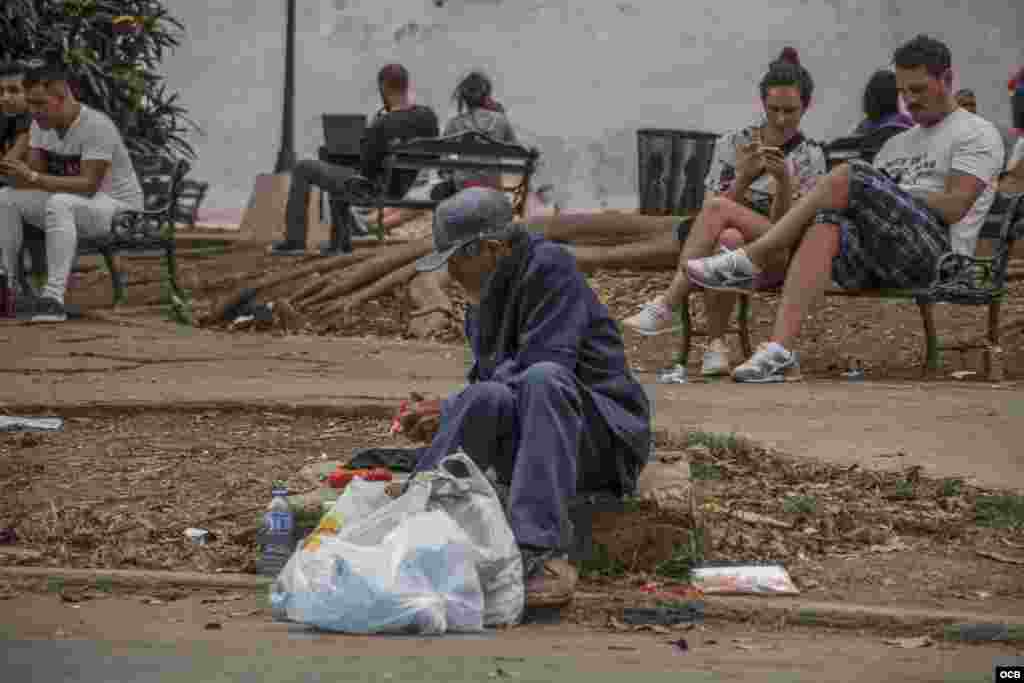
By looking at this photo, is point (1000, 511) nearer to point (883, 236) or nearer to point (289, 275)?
point (883, 236)

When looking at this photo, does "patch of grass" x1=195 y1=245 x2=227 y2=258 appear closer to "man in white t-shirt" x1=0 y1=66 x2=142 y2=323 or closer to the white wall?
"man in white t-shirt" x1=0 y1=66 x2=142 y2=323

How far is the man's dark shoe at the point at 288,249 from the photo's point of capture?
535 inches

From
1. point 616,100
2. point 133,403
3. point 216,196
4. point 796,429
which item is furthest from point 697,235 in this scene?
point 216,196

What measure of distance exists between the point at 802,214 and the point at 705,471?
79.4 inches

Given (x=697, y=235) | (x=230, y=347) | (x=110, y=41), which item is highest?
(x=110, y=41)

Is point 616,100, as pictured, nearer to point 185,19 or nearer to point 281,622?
point 185,19

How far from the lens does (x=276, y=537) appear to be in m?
5.41

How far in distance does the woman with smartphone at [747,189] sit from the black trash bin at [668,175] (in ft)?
14.3

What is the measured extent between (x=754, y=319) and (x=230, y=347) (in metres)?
2.79

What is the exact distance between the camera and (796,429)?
700 cm

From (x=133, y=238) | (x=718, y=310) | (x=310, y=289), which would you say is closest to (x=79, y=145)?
(x=133, y=238)

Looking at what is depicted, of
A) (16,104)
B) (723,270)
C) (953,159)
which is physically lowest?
(723,270)

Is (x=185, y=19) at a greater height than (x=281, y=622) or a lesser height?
greater

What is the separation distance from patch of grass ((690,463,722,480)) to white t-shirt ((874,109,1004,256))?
2380mm
